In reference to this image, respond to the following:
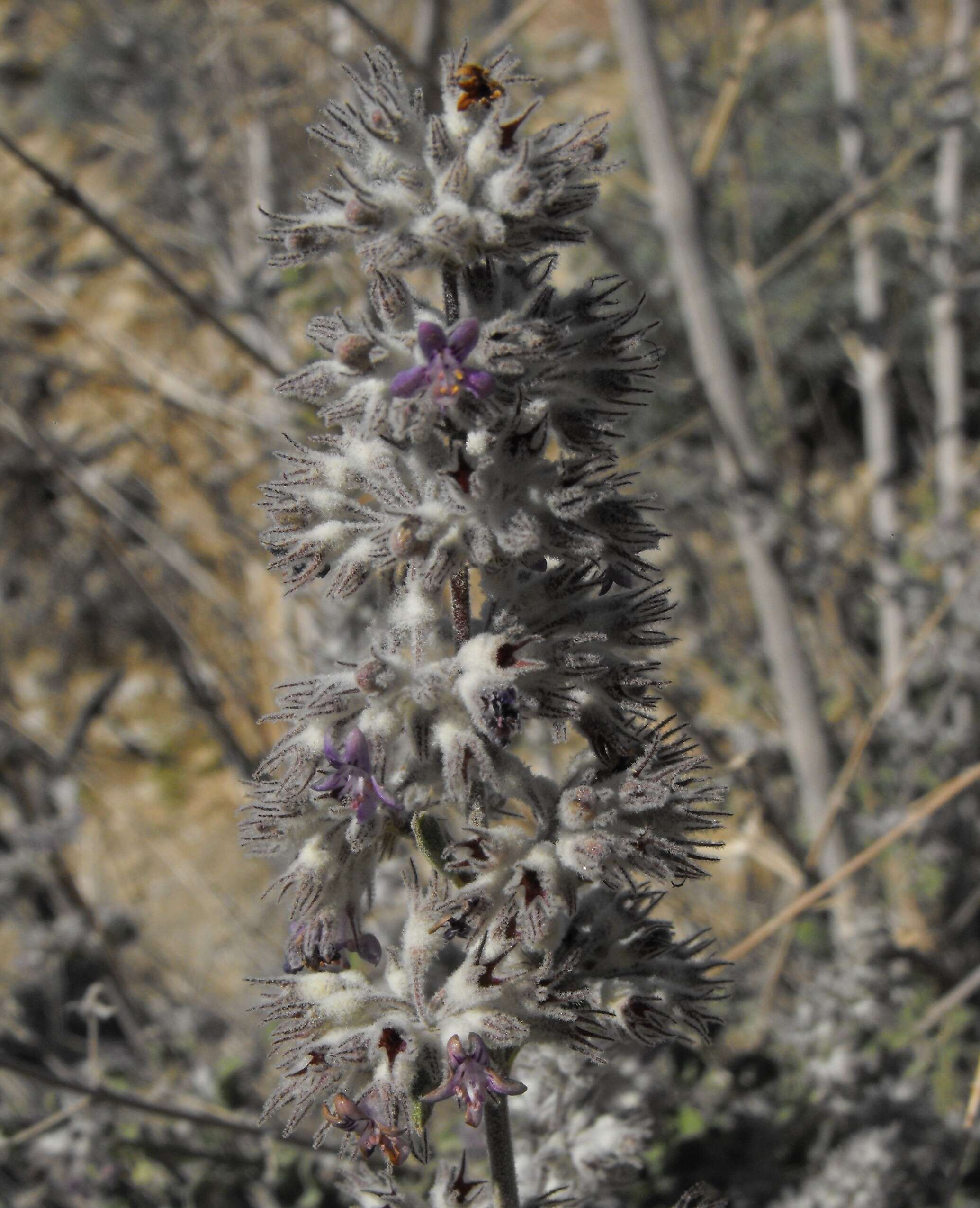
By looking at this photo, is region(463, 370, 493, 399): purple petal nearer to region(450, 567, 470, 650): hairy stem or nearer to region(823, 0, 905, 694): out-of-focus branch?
region(450, 567, 470, 650): hairy stem

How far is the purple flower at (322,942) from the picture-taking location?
171cm

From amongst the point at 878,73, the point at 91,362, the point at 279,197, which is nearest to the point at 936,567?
the point at 279,197

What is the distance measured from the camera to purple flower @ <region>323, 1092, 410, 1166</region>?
156 cm

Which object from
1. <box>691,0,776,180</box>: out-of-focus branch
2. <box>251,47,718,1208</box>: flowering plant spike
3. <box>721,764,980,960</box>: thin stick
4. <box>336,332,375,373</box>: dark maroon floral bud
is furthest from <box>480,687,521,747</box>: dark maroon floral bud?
<box>691,0,776,180</box>: out-of-focus branch

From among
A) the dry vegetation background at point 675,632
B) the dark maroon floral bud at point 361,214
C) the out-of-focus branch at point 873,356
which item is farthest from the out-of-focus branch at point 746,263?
the dark maroon floral bud at point 361,214

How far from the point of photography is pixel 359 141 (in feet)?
5.32

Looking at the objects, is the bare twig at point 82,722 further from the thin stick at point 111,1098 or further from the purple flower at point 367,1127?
the purple flower at point 367,1127

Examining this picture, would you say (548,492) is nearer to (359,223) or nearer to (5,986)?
(359,223)

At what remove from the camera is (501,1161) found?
1.69 metres

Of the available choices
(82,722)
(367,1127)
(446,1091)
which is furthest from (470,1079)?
(82,722)

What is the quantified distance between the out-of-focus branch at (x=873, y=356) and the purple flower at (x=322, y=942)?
150 inches

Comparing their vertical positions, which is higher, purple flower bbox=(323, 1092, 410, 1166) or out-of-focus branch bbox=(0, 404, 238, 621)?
out-of-focus branch bbox=(0, 404, 238, 621)

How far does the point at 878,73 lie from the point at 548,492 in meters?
9.37

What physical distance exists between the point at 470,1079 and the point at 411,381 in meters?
1.03
